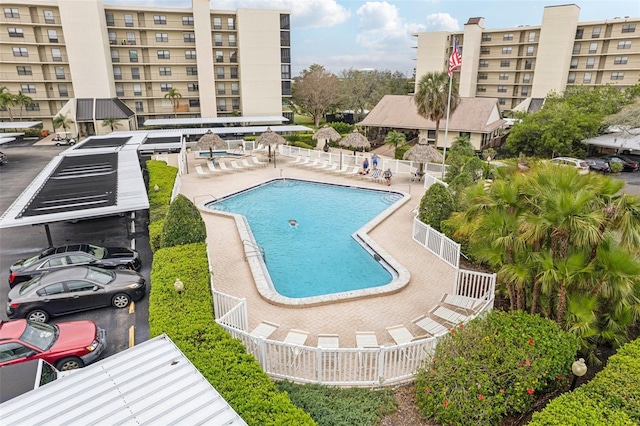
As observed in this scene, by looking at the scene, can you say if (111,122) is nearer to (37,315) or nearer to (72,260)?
(72,260)

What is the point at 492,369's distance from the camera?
741cm

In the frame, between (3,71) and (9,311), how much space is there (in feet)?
164

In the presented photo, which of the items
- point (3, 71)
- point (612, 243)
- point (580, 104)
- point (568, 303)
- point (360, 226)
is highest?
point (3, 71)

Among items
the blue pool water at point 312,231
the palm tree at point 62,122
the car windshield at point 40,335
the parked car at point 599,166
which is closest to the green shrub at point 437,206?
the blue pool water at point 312,231

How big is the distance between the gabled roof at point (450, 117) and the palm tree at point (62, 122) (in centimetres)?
3416

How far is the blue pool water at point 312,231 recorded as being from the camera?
14.1 meters

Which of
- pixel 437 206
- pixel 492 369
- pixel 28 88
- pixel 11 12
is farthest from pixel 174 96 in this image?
pixel 492 369

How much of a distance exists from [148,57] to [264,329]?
4942 cm

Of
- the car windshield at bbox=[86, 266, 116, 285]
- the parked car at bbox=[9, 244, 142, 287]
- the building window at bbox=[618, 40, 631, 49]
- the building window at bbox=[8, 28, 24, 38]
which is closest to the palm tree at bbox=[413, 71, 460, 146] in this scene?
the parked car at bbox=[9, 244, 142, 287]

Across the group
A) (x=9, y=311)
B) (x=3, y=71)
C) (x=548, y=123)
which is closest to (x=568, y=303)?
(x=9, y=311)

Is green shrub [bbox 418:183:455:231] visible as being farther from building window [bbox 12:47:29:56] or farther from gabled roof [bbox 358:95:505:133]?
building window [bbox 12:47:29:56]

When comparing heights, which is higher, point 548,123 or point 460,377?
point 548,123

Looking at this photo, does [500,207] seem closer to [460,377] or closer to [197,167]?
[460,377]

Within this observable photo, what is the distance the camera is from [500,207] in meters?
9.37
